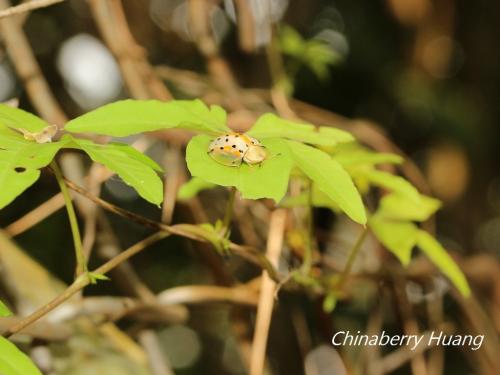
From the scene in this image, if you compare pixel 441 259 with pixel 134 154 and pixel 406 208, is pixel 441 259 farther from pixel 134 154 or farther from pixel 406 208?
pixel 134 154

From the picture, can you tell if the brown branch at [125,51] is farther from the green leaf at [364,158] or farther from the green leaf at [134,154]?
the green leaf at [134,154]

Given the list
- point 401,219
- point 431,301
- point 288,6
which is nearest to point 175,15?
point 288,6

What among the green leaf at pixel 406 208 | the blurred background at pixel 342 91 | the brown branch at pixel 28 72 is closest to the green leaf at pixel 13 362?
the green leaf at pixel 406 208

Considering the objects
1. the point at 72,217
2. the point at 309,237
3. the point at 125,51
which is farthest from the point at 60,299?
the point at 125,51

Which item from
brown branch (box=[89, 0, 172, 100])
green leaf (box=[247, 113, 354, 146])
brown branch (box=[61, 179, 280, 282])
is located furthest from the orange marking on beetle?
brown branch (box=[89, 0, 172, 100])

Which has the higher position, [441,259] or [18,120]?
[18,120]

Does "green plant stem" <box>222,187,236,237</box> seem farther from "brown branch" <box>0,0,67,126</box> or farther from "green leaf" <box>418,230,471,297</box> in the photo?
"brown branch" <box>0,0,67,126</box>
